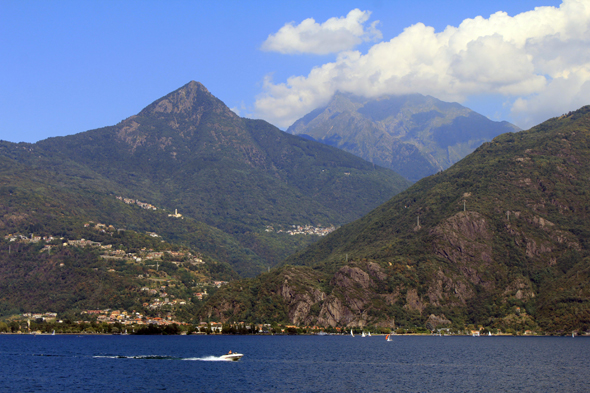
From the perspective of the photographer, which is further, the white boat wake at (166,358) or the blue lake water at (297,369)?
the white boat wake at (166,358)

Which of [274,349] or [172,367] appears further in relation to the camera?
[274,349]

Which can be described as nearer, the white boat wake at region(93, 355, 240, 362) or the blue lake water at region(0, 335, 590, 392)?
the blue lake water at region(0, 335, 590, 392)

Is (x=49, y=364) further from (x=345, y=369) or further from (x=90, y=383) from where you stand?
(x=345, y=369)

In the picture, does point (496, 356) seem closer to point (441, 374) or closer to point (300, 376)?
point (441, 374)

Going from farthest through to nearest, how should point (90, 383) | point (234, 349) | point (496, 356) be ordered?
point (234, 349) < point (496, 356) < point (90, 383)

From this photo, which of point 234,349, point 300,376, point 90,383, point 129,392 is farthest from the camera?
point 234,349

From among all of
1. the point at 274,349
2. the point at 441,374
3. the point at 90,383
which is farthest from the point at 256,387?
the point at 274,349

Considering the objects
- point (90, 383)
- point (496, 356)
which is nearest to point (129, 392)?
point (90, 383)
